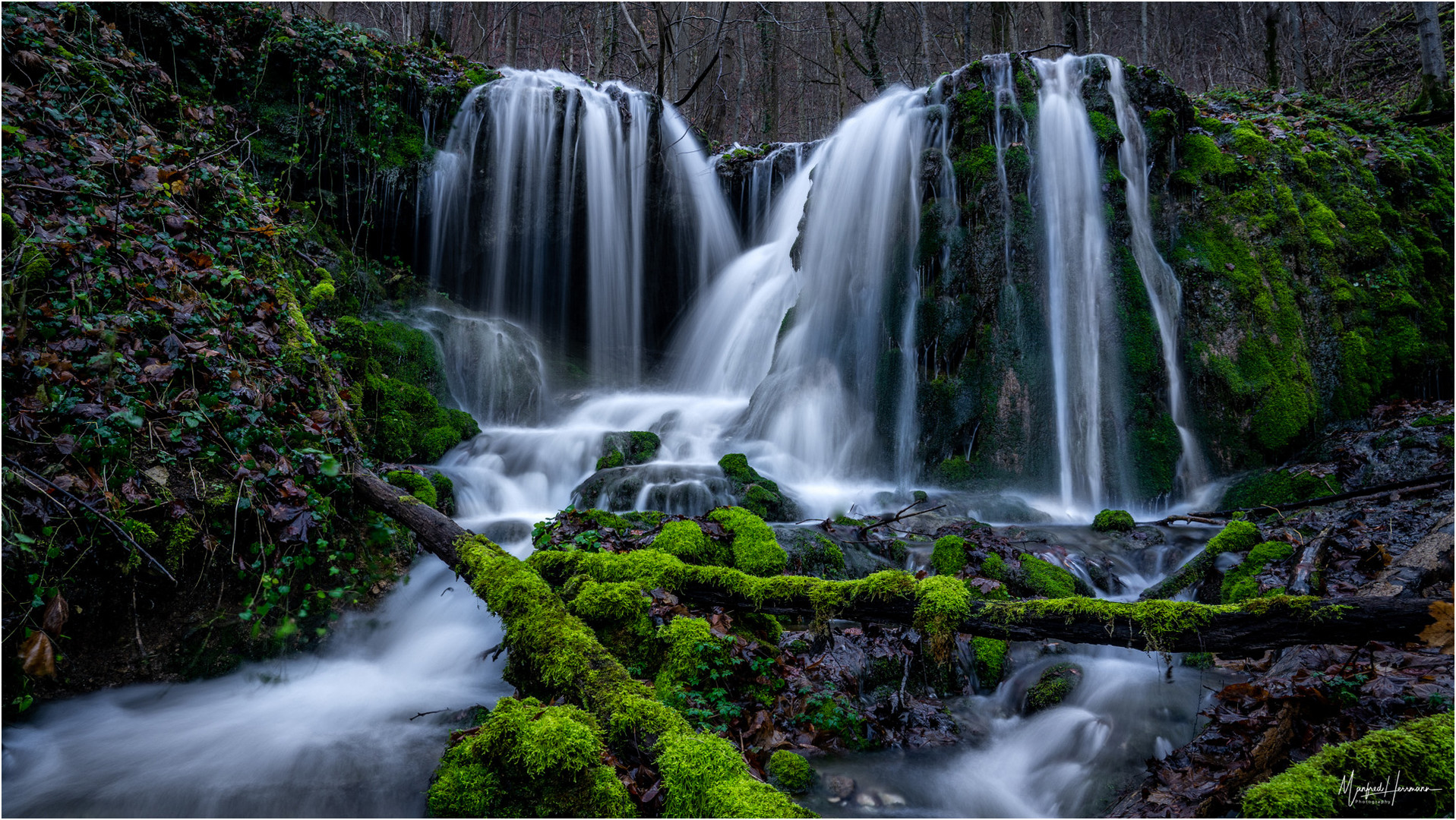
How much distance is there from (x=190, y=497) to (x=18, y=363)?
1.06 m

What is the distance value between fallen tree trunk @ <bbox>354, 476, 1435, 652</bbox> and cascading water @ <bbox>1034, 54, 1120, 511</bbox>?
5.98m

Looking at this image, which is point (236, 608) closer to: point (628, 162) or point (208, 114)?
point (208, 114)

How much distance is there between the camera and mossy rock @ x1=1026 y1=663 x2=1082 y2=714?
3850 mm

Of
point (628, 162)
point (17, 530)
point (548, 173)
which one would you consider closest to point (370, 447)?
point (17, 530)

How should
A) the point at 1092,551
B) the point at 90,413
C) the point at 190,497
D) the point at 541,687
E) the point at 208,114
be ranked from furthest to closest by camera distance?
the point at 208,114 < the point at 1092,551 < the point at 190,497 < the point at 90,413 < the point at 541,687

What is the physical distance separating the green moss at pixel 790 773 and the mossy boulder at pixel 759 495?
12.8ft

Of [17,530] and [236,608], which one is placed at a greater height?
[17,530]

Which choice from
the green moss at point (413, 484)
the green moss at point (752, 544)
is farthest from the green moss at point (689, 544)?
the green moss at point (413, 484)

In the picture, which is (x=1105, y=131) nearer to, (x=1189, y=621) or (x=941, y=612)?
(x=1189, y=621)

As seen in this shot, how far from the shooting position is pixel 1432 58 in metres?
11.8

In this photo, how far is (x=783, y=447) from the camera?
943cm

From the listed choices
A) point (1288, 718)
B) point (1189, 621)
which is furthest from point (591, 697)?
point (1288, 718)

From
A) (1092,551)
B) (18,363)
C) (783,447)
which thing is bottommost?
(1092,551)

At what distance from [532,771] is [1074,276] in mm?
8971
